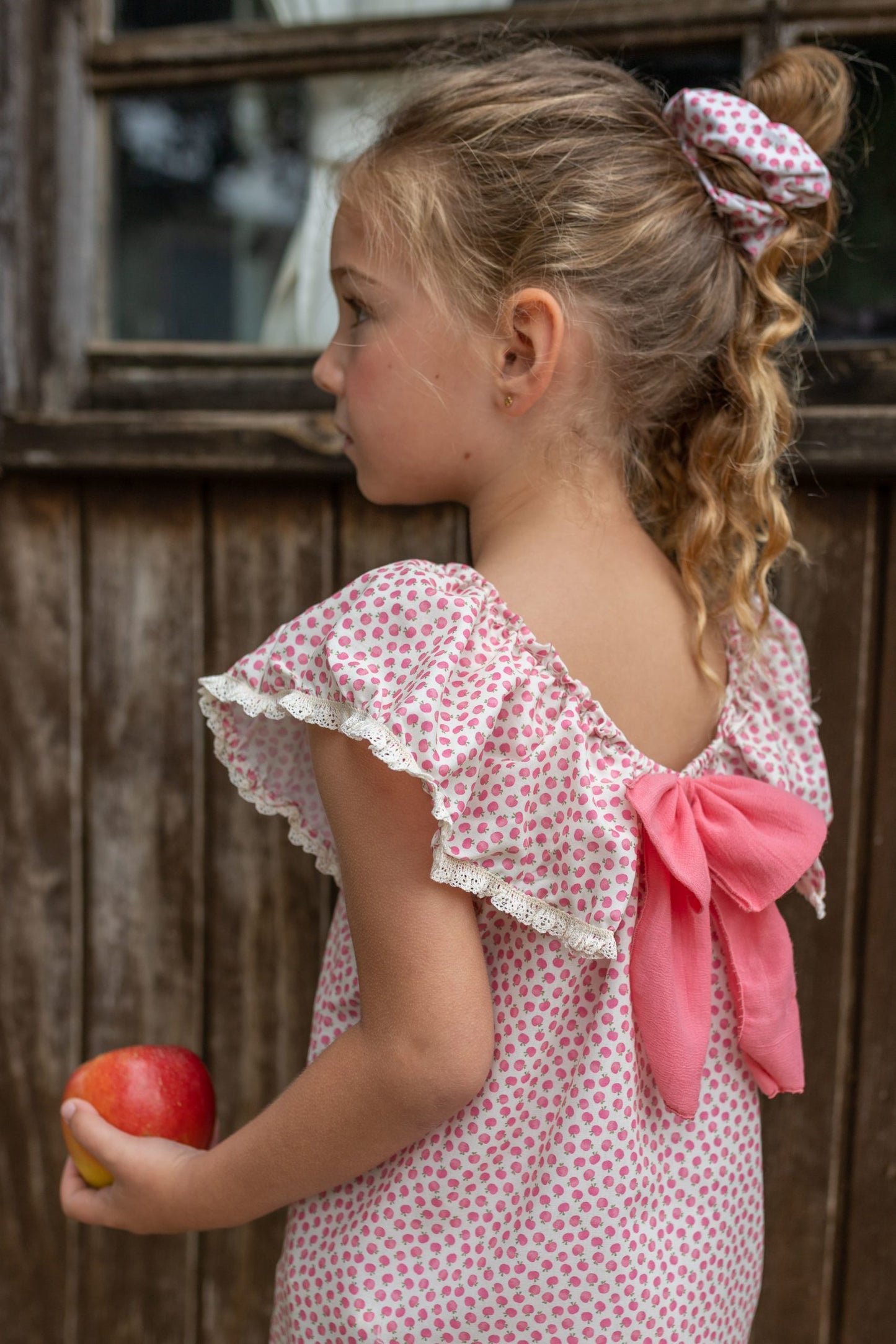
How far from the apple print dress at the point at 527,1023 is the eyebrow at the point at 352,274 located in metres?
0.27

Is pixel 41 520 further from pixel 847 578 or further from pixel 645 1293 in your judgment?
pixel 645 1293

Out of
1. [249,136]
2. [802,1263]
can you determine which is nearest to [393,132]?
[249,136]

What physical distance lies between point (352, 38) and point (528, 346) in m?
0.64

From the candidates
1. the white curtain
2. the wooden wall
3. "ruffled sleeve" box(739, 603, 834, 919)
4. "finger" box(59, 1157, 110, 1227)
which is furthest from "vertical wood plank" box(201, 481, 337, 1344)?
"ruffled sleeve" box(739, 603, 834, 919)

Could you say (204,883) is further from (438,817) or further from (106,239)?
(106,239)

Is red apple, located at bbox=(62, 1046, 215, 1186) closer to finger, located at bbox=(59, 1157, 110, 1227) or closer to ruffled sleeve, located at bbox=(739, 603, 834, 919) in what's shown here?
finger, located at bbox=(59, 1157, 110, 1227)

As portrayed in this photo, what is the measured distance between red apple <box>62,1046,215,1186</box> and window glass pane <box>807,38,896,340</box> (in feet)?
3.34

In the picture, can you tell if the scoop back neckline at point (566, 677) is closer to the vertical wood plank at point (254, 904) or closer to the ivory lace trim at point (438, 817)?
the ivory lace trim at point (438, 817)

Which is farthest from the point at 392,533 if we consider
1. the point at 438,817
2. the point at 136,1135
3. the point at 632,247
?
the point at 136,1135

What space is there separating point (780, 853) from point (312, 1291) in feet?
1.71

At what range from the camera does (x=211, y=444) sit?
1255 mm

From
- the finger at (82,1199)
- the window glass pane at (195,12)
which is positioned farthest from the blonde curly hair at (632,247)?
the finger at (82,1199)

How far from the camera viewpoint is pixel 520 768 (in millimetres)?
807

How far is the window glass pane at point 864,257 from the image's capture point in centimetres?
120
